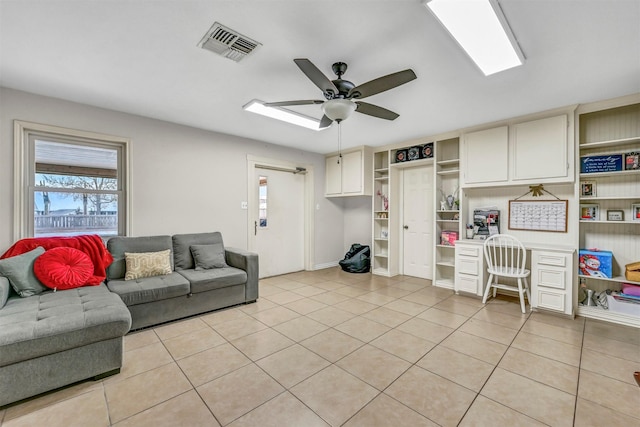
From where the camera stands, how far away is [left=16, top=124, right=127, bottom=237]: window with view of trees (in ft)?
9.73

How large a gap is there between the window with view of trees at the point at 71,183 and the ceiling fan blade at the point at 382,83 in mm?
3020

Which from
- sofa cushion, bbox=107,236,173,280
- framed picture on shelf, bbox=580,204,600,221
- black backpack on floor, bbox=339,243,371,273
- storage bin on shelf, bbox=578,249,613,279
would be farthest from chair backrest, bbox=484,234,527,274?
sofa cushion, bbox=107,236,173,280

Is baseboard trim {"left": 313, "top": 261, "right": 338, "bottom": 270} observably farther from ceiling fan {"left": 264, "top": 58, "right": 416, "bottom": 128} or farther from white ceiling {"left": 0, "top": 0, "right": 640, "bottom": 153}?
ceiling fan {"left": 264, "top": 58, "right": 416, "bottom": 128}

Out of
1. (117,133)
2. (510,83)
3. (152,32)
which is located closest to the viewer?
(152,32)

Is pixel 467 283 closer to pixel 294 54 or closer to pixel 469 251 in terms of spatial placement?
pixel 469 251

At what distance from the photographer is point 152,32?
194 cm

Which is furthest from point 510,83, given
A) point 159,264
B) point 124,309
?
point 159,264

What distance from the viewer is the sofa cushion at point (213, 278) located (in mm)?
3148

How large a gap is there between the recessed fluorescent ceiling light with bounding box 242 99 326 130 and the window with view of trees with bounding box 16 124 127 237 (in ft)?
5.71

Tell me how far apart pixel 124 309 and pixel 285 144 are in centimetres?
358

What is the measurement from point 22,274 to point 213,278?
1.61 meters

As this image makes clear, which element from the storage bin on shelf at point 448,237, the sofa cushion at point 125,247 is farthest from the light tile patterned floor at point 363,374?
the storage bin on shelf at point 448,237

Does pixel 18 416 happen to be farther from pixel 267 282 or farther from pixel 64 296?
pixel 267 282

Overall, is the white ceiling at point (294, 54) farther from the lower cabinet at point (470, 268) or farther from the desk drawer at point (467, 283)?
the desk drawer at point (467, 283)
